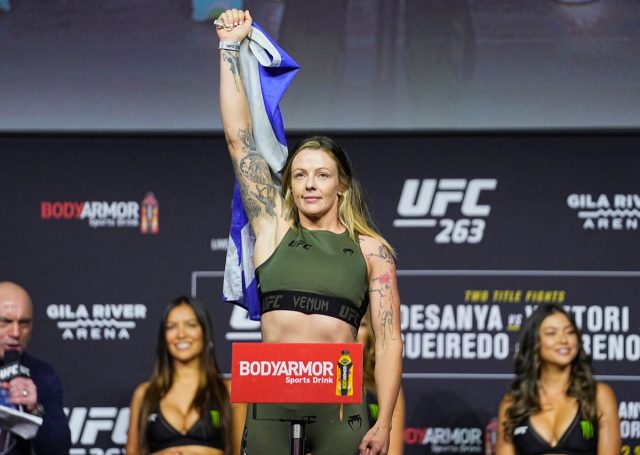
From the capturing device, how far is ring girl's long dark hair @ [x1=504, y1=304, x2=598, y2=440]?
18.2ft

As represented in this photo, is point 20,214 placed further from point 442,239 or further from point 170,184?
point 442,239

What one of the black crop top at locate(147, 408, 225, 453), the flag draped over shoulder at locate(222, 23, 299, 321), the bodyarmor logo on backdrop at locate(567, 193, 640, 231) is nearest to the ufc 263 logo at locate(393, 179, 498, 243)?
the bodyarmor logo on backdrop at locate(567, 193, 640, 231)

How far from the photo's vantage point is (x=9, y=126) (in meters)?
6.43

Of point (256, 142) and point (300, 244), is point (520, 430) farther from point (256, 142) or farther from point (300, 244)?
point (256, 142)

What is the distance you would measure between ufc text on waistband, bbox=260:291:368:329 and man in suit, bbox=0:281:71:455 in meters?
1.37

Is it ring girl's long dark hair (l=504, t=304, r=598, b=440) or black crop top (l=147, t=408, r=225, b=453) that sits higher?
ring girl's long dark hair (l=504, t=304, r=598, b=440)

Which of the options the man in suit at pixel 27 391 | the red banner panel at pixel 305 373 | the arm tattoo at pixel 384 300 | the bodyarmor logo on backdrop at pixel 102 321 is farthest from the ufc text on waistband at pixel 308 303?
the bodyarmor logo on backdrop at pixel 102 321

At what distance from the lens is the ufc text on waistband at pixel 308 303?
3.83 metres

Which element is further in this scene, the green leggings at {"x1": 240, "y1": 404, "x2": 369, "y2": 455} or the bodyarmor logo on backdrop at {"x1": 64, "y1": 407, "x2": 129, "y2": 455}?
the bodyarmor logo on backdrop at {"x1": 64, "y1": 407, "x2": 129, "y2": 455}

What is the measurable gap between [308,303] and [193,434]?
6.38 feet

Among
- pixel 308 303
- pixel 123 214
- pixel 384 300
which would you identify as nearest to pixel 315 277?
pixel 308 303

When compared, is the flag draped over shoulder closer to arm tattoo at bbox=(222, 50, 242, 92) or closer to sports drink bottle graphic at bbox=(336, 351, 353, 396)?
arm tattoo at bbox=(222, 50, 242, 92)

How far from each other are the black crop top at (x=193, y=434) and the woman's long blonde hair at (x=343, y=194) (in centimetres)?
184

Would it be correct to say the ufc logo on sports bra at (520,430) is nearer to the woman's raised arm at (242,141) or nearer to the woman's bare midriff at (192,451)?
the woman's bare midriff at (192,451)
